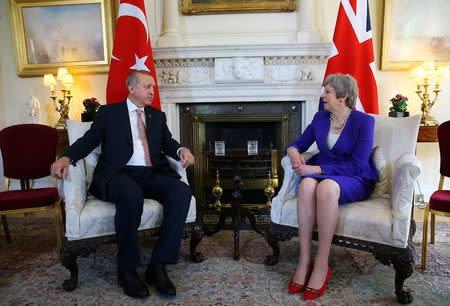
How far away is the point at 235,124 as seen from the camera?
3805 millimetres

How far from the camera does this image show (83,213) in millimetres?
1810

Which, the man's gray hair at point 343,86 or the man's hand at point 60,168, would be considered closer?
the man's hand at point 60,168

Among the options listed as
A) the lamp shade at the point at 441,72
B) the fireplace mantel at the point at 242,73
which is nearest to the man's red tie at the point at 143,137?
the fireplace mantel at the point at 242,73

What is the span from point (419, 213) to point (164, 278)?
9.15 ft

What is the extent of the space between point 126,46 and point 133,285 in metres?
2.14

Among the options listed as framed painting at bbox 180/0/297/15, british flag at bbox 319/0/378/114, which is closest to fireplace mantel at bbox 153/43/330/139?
british flag at bbox 319/0/378/114

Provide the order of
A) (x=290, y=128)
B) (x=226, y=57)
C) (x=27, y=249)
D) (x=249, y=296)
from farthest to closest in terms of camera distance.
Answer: (x=290, y=128)
(x=226, y=57)
(x=27, y=249)
(x=249, y=296)

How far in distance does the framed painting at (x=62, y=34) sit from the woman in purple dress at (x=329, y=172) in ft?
8.66

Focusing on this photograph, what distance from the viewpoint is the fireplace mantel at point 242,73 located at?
3215 millimetres

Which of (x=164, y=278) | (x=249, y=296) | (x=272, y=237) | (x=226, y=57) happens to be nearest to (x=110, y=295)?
(x=164, y=278)

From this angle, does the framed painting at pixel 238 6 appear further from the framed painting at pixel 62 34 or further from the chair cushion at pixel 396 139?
the chair cushion at pixel 396 139

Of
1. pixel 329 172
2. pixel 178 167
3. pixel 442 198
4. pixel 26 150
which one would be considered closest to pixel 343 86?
pixel 329 172

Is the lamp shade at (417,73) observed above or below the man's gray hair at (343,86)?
above

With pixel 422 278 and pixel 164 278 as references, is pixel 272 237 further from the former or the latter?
A: pixel 422 278
